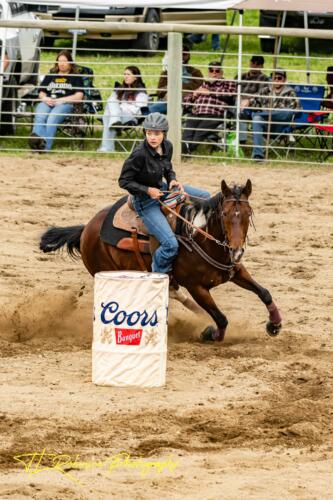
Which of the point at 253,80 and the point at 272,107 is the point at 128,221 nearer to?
the point at 272,107

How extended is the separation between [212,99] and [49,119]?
2543mm

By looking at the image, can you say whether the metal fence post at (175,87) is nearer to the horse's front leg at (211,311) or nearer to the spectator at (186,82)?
the spectator at (186,82)

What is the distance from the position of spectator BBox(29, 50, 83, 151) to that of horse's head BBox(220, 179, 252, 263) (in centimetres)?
884

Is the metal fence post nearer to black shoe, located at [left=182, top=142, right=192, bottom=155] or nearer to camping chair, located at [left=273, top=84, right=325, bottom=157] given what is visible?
black shoe, located at [left=182, top=142, right=192, bottom=155]

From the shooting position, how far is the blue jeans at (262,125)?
56.9 feet

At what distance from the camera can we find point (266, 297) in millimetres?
9477

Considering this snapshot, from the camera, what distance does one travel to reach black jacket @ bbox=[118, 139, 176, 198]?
30.9 feet

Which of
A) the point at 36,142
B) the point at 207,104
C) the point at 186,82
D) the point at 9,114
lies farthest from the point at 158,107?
the point at 9,114

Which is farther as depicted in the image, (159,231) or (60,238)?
(60,238)

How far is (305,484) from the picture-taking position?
636 cm

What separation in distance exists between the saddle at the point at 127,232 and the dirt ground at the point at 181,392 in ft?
2.65

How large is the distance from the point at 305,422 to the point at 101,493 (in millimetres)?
1831

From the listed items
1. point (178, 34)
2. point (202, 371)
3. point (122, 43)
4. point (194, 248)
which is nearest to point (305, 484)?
point (202, 371)

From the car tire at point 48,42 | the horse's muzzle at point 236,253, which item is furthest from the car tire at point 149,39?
the horse's muzzle at point 236,253
